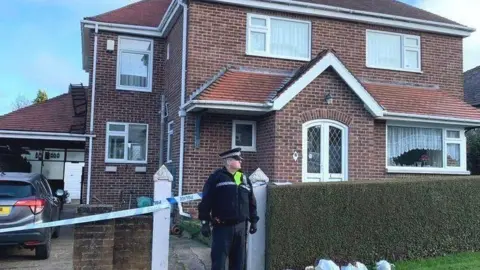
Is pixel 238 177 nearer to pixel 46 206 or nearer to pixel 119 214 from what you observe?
pixel 119 214

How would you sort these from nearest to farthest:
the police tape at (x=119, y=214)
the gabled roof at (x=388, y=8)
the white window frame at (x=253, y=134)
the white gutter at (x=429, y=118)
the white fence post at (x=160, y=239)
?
the police tape at (x=119, y=214), the white fence post at (x=160, y=239), the white window frame at (x=253, y=134), the white gutter at (x=429, y=118), the gabled roof at (x=388, y=8)

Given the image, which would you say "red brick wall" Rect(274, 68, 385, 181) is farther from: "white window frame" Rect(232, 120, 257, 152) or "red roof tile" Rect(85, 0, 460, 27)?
"red roof tile" Rect(85, 0, 460, 27)

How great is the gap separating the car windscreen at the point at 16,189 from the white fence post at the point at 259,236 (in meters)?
3.78

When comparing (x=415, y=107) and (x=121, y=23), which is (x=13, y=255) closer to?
(x=121, y=23)

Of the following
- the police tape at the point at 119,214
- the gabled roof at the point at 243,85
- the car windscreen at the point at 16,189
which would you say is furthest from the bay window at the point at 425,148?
the car windscreen at the point at 16,189

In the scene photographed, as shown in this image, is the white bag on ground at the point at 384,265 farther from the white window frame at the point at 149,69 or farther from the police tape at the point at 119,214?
the white window frame at the point at 149,69

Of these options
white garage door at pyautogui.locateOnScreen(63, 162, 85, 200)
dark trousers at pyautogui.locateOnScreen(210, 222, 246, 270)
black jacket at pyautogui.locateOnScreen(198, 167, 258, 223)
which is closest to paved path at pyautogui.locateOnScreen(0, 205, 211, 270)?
dark trousers at pyautogui.locateOnScreen(210, 222, 246, 270)

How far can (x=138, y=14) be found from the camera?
1709cm

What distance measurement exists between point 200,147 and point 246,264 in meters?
5.36

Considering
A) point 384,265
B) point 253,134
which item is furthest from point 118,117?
point 384,265

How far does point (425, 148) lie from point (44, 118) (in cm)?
1281

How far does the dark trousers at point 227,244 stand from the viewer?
6141 millimetres

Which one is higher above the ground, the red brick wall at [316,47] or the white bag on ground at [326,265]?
the red brick wall at [316,47]

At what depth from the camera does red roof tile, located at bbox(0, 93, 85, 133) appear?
16.6m
